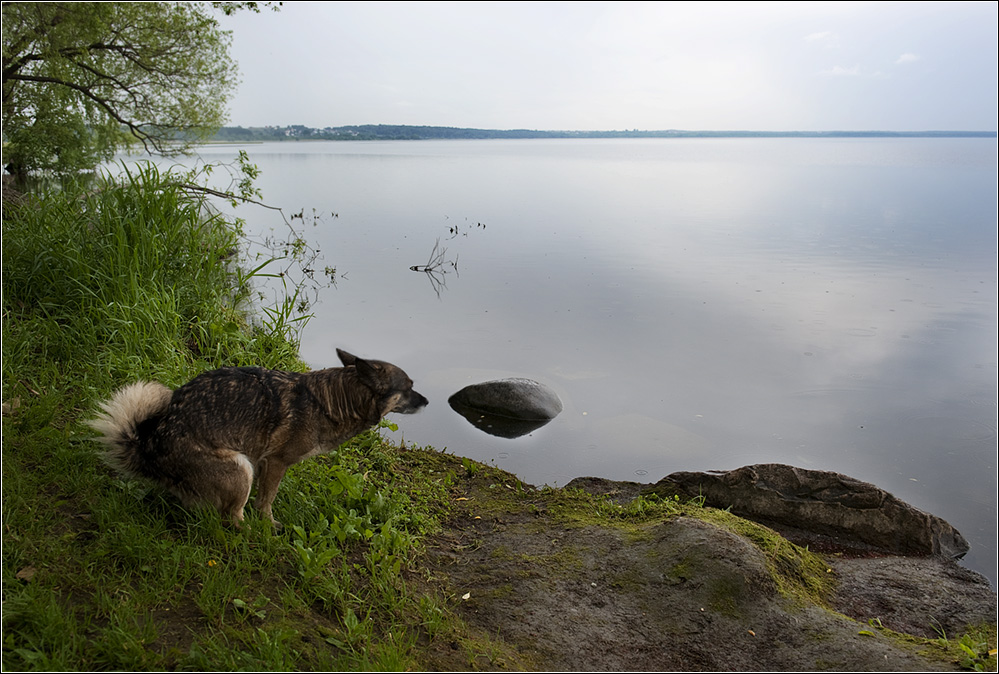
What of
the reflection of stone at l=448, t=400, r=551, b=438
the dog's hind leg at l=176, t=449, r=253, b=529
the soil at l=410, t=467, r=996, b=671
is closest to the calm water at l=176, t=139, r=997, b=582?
the reflection of stone at l=448, t=400, r=551, b=438

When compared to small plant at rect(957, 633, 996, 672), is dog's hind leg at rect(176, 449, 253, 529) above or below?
above

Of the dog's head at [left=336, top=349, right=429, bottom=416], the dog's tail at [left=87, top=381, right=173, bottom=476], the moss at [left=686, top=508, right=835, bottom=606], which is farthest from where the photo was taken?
the moss at [left=686, top=508, right=835, bottom=606]

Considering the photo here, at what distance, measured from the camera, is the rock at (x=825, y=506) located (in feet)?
21.3

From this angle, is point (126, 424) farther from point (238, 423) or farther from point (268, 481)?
point (268, 481)

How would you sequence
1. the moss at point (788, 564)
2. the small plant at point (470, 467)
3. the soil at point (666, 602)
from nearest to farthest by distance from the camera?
the soil at point (666, 602), the moss at point (788, 564), the small plant at point (470, 467)

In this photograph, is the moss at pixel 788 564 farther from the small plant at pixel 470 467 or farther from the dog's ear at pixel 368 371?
the dog's ear at pixel 368 371

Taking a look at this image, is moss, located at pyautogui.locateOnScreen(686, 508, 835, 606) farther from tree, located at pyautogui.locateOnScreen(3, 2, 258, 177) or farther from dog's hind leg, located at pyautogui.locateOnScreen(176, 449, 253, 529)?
tree, located at pyautogui.locateOnScreen(3, 2, 258, 177)

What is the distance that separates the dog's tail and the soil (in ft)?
7.13

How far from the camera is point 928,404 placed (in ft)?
36.9

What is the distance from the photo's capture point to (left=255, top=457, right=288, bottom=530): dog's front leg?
458 centimetres

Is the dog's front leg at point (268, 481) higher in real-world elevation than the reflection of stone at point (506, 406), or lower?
higher

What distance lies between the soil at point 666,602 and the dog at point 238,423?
1.32 meters

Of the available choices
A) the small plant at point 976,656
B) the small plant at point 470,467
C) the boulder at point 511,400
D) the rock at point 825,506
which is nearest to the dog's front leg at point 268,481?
the small plant at point 470,467

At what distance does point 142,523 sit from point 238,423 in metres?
0.89
